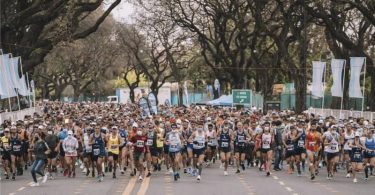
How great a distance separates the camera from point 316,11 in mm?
41250

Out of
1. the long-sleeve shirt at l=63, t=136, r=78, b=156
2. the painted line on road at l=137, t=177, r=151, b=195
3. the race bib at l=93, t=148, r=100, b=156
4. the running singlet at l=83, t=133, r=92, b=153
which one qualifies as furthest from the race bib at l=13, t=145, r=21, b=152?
the painted line on road at l=137, t=177, r=151, b=195

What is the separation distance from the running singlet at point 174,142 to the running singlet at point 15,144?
16.2 feet

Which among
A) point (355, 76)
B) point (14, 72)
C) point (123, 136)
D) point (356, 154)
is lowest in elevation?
point (356, 154)

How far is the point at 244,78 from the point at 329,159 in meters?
36.1

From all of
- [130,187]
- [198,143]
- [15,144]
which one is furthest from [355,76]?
[130,187]

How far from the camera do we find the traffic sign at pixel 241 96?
165 feet

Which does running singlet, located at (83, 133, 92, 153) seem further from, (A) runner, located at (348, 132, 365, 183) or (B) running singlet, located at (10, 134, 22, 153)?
(A) runner, located at (348, 132, 365, 183)

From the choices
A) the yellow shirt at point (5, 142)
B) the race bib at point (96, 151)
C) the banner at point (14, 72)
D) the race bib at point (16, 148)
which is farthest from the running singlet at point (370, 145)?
the banner at point (14, 72)

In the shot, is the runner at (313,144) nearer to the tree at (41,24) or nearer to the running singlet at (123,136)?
the running singlet at (123,136)

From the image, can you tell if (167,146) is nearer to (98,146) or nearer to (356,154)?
(98,146)

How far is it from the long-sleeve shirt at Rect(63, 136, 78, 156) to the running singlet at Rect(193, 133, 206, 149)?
3.76 metres

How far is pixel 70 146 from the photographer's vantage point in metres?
24.2

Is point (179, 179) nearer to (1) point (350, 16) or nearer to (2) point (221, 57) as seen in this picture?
(1) point (350, 16)

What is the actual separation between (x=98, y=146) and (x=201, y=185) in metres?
3.95
